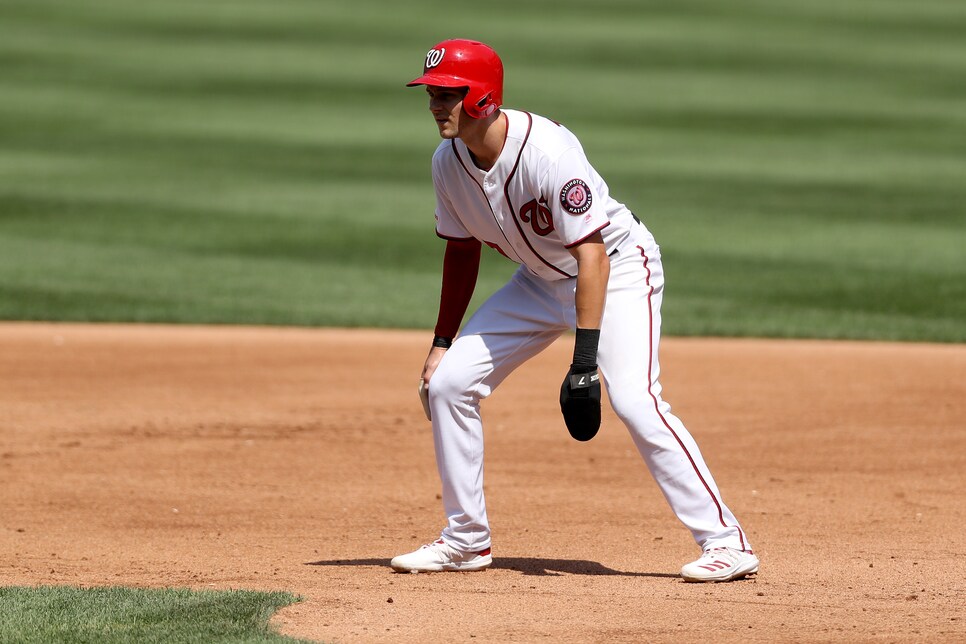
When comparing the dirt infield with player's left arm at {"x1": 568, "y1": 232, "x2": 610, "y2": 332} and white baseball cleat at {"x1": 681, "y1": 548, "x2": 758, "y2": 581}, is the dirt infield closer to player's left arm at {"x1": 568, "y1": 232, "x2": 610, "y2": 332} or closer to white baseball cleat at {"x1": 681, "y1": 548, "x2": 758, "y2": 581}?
white baseball cleat at {"x1": 681, "y1": 548, "x2": 758, "y2": 581}

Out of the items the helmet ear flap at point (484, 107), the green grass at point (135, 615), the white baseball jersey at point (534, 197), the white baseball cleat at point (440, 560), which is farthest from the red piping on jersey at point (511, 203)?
the green grass at point (135, 615)

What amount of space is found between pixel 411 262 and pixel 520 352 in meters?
8.67

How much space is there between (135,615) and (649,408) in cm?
183

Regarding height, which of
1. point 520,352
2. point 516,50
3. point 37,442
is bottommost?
point 37,442

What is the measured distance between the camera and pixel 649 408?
515cm

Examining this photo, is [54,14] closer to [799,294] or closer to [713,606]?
[799,294]

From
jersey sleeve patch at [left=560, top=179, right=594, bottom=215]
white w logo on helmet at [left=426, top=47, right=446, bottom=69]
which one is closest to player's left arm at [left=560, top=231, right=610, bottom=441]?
jersey sleeve patch at [left=560, top=179, right=594, bottom=215]

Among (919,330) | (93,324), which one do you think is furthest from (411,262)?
(919,330)

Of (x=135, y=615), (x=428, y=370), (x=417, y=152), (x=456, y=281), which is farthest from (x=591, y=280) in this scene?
(x=417, y=152)

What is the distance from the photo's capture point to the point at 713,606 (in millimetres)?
4797

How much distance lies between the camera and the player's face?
4.99 m

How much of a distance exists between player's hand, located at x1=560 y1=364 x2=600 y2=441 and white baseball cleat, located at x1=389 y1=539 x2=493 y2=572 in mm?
708

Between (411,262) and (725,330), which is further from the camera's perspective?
(411,262)

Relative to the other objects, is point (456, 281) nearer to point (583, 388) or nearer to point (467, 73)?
point (583, 388)
